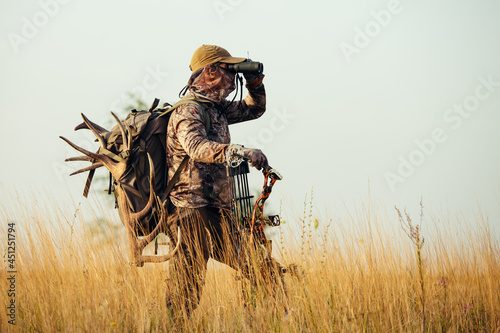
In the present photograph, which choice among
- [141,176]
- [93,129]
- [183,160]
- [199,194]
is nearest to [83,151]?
[93,129]

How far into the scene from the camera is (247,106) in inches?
183

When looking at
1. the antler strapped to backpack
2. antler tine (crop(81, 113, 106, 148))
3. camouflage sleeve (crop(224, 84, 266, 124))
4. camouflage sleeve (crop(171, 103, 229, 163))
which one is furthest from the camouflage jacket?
antler tine (crop(81, 113, 106, 148))

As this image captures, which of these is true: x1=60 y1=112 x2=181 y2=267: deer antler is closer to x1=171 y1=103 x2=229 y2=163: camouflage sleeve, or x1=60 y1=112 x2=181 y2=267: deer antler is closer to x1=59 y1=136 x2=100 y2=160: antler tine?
x1=59 y1=136 x2=100 y2=160: antler tine

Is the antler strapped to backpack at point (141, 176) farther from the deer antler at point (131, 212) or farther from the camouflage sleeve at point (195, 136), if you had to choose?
the camouflage sleeve at point (195, 136)

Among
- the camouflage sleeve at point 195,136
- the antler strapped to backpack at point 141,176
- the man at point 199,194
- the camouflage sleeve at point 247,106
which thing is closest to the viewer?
the camouflage sleeve at point 195,136

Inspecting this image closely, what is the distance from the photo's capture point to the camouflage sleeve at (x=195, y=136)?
3635 millimetres

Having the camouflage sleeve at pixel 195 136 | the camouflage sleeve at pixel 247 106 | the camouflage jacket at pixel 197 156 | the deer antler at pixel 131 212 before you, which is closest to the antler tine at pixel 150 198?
the deer antler at pixel 131 212

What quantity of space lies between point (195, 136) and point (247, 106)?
3.26ft

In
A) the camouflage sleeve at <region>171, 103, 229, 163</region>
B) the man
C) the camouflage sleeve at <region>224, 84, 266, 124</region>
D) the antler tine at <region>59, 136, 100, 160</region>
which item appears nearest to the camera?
the camouflage sleeve at <region>171, 103, 229, 163</region>

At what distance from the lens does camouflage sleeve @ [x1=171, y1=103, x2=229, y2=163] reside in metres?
3.63

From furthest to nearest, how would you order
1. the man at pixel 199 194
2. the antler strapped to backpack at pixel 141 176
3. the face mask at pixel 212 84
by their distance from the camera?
the face mask at pixel 212 84 → the antler strapped to backpack at pixel 141 176 → the man at pixel 199 194

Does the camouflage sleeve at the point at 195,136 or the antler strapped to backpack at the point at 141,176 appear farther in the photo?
the antler strapped to backpack at the point at 141,176

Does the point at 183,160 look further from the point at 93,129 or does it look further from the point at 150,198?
the point at 93,129

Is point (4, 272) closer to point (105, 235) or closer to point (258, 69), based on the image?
point (105, 235)
